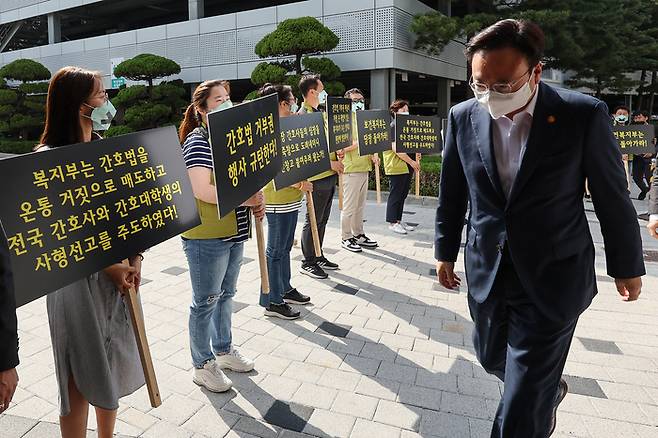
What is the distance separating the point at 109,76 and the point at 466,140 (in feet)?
74.2

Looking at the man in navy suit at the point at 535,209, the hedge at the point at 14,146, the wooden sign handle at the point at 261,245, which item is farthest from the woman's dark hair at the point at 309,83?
the hedge at the point at 14,146

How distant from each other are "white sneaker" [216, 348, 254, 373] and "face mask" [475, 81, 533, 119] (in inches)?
87.8

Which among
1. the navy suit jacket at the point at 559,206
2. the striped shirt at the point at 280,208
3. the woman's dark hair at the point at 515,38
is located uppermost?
the woman's dark hair at the point at 515,38

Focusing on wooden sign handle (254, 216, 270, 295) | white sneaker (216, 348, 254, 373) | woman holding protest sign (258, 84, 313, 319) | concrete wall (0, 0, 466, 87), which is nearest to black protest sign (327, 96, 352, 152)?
woman holding protest sign (258, 84, 313, 319)

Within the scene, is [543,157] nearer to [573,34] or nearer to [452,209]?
[452,209]

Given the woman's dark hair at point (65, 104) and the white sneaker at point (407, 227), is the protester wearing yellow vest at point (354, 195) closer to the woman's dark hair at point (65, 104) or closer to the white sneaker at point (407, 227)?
the white sneaker at point (407, 227)

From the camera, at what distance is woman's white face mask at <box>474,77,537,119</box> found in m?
2.01

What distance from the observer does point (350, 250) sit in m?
6.52

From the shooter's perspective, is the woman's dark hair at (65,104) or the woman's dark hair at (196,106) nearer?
the woman's dark hair at (65,104)

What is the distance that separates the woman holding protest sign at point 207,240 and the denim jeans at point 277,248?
101 cm

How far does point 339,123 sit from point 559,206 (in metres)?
3.71

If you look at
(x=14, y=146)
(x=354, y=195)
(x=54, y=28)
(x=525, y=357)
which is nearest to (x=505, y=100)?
(x=525, y=357)

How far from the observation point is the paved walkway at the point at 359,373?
2729mm

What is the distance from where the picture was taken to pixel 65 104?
2168 mm
